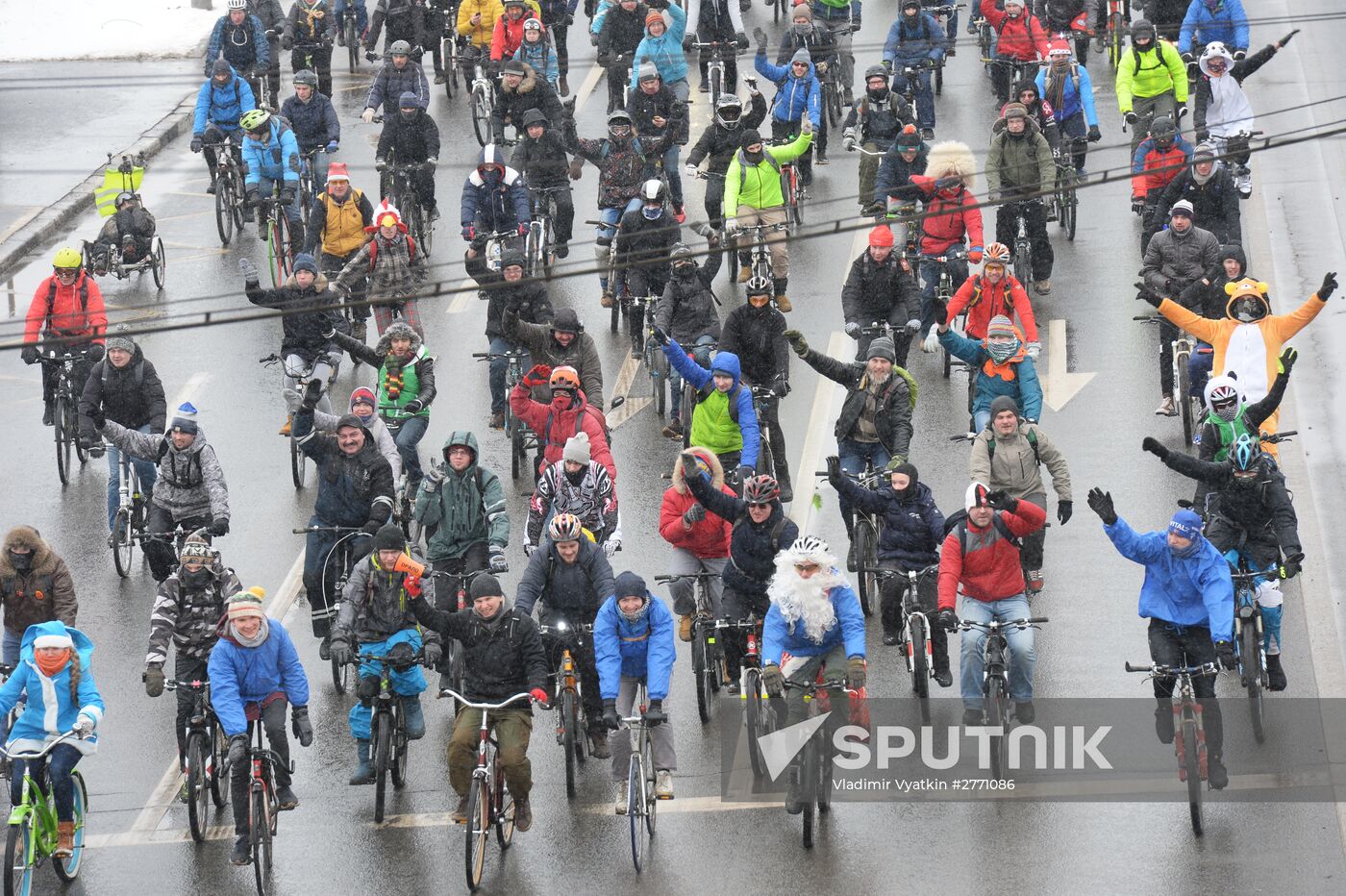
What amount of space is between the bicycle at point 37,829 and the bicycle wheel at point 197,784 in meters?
0.69

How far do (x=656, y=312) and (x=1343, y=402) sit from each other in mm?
6246

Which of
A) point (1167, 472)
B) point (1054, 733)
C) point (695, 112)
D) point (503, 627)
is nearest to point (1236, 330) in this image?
point (1167, 472)

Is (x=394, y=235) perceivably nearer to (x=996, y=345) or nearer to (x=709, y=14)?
(x=996, y=345)

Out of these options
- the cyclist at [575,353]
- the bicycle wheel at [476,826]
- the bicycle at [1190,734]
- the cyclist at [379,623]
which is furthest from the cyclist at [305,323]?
the bicycle at [1190,734]

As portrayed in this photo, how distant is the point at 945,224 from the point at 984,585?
790cm

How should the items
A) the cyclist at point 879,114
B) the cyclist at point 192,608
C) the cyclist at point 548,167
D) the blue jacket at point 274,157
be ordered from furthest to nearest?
the blue jacket at point 274,157 < the cyclist at point 879,114 < the cyclist at point 548,167 < the cyclist at point 192,608

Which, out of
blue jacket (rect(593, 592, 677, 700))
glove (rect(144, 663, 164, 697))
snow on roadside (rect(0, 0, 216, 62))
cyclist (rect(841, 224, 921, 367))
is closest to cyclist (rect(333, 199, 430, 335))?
cyclist (rect(841, 224, 921, 367))

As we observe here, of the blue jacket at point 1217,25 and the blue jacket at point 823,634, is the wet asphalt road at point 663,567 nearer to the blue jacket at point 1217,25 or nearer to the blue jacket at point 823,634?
the blue jacket at point 823,634

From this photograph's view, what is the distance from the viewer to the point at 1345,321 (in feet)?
81.5

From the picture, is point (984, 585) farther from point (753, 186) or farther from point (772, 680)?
point (753, 186)

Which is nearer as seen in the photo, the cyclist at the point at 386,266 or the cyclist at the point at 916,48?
the cyclist at the point at 386,266

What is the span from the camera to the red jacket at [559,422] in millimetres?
19703

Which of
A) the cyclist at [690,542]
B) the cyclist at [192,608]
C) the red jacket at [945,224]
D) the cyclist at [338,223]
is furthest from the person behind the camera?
the cyclist at [338,223]

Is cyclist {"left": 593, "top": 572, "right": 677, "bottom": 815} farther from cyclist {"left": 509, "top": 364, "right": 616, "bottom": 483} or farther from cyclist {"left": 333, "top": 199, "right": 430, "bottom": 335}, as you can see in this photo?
cyclist {"left": 333, "top": 199, "right": 430, "bottom": 335}
